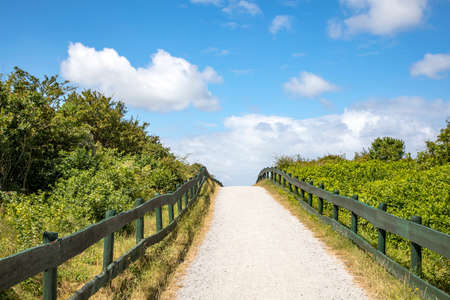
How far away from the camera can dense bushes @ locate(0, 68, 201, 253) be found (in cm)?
916

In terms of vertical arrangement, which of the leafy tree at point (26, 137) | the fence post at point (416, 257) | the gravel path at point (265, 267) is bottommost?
the gravel path at point (265, 267)

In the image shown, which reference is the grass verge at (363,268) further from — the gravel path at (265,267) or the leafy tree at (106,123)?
the leafy tree at (106,123)

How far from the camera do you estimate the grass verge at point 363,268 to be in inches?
215

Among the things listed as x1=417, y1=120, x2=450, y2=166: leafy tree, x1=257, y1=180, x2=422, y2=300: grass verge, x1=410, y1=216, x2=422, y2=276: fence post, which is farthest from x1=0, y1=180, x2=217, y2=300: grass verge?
x1=417, y1=120, x2=450, y2=166: leafy tree

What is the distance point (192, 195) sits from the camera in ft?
51.1

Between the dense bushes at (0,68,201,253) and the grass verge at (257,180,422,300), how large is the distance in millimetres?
5549

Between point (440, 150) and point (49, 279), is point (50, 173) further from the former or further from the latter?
point (440, 150)

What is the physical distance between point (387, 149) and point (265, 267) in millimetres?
31556

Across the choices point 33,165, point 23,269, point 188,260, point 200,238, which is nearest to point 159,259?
point 188,260

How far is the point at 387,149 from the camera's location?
3531cm

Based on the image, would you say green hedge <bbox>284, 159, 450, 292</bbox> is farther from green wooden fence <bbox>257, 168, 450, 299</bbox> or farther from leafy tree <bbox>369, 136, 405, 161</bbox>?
leafy tree <bbox>369, 136, 405, 161</bbox>

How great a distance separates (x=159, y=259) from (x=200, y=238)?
2802 mm

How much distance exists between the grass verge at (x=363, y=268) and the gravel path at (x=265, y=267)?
173mm

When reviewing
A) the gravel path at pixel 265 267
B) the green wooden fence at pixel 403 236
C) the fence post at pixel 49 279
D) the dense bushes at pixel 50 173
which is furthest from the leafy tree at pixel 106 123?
the fence post at pixel 49 279
